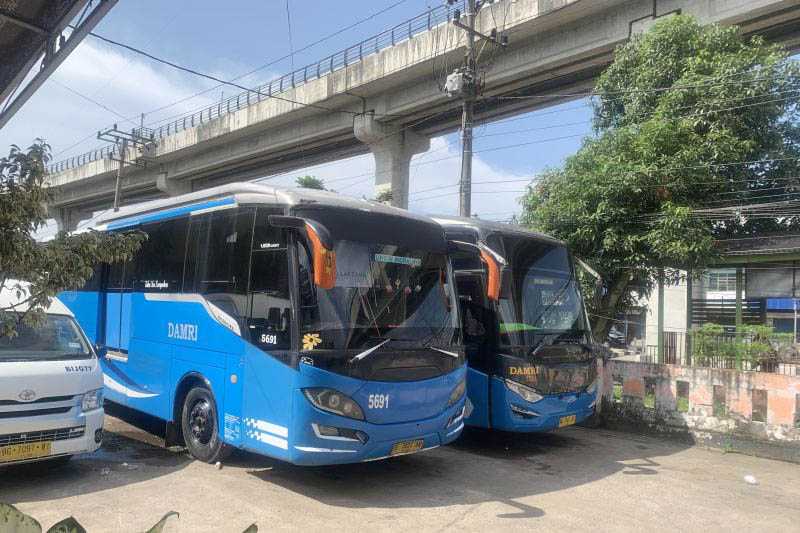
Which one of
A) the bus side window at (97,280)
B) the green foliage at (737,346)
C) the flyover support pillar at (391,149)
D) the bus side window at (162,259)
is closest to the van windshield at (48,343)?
the bus side window at (162,259)

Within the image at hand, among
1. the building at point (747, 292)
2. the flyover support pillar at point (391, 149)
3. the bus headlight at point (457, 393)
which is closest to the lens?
the bus headlight at point (457, 393)

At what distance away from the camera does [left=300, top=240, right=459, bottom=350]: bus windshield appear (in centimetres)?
631

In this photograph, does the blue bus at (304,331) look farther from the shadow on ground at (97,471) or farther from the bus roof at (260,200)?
the shadow on ground at (97,471)

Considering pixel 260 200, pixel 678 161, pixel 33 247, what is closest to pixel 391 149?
pixel 678 161

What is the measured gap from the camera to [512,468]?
8.00 metres

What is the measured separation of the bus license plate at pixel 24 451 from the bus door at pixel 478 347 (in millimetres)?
4842

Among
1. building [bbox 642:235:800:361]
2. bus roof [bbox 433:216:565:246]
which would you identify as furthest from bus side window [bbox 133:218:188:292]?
building [bbox 642:235:800:361]

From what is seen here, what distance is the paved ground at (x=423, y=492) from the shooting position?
5793 millimetres

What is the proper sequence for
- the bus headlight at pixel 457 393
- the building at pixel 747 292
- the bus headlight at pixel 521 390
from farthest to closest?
the building at pixel 747 292 → the bus headlight at pixel 521 390 → the bus headlight at pixel 457 393

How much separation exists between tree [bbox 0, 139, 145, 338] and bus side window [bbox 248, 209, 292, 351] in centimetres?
246

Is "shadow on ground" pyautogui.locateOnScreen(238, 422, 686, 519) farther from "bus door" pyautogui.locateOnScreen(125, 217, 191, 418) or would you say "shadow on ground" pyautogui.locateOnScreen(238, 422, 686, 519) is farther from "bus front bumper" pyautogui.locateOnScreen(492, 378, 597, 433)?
"bus door" pyautogui.locateOnScreen(125, 217, 191, 418)

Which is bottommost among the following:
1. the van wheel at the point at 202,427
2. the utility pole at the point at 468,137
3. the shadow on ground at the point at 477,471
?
the shadow on ground at the point at 477,471

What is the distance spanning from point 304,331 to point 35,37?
3.48 metres

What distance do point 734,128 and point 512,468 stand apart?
852cm
